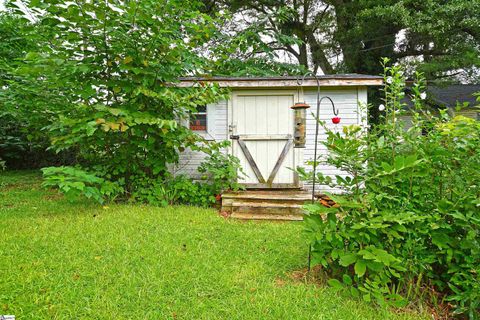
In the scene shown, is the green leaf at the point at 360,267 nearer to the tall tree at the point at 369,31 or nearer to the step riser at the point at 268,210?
the step riser at the point at 268,210

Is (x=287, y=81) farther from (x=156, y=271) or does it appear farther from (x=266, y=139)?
(x=156, y=271)

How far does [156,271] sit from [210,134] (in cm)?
390

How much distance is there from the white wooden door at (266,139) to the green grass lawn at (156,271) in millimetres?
1749

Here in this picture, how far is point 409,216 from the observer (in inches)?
82.7

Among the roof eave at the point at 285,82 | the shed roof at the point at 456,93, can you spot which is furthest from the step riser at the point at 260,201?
the shed roof at the point at 456,93

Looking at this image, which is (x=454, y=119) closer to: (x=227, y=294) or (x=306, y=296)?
(x=306, y=296)

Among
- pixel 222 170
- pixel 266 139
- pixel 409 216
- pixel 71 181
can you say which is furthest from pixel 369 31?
pixel 71 181

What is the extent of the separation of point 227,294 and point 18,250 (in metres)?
2.18

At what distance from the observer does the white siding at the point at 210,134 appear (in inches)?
245

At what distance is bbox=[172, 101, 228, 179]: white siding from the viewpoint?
6.21 m

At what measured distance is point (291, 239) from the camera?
12.2ft

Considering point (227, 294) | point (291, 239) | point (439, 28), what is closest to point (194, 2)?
point (291, 239)

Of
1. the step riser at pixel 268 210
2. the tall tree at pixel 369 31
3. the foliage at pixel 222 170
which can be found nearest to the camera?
the step riser at pixel 268 210

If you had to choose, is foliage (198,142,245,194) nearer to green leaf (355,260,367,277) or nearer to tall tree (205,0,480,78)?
green leaf (355,260,367,277)
